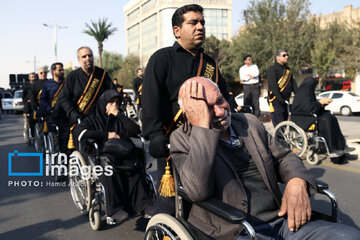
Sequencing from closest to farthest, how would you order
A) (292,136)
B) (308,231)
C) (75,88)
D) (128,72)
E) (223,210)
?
1. (223,210)
2. (308,231)
3. (75,88)
4. (292,136)
5. (128,72)

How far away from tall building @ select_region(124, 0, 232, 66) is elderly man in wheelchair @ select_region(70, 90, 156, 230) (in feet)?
192

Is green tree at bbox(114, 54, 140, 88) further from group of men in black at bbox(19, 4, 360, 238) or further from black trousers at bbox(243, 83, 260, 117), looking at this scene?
group of men in black at bbox(19, 4, 360, 238)

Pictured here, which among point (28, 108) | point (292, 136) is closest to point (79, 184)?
point (292, 136)

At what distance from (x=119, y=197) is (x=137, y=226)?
1.49ft

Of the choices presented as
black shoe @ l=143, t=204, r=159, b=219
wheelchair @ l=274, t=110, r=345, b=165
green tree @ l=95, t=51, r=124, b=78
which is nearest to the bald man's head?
black shoe @ l=143, t=204, r=159, b=219

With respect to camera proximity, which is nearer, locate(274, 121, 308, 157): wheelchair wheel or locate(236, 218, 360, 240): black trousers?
locate(236, 218, 360, 240): black trousers

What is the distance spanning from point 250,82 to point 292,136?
299cm

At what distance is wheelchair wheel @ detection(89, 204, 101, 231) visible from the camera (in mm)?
4047

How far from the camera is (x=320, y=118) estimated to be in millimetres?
6562

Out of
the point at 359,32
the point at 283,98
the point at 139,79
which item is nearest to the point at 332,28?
the point at 359,32

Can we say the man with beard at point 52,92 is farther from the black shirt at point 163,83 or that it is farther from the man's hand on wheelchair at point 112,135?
the black shirt at point 163,83

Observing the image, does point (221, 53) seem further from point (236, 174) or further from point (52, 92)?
point (236, 174)

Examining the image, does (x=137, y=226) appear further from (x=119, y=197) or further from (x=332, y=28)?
(x=332, y=28)

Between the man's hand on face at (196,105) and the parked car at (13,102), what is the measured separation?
25497 mm
